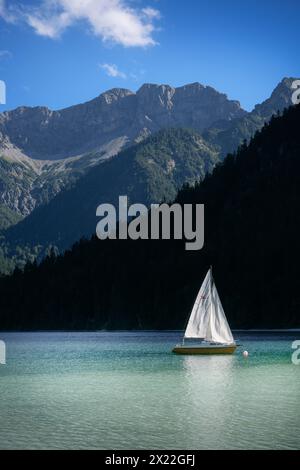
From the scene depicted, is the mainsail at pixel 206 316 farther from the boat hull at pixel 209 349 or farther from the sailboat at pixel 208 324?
the boat hull at pixel 209 349

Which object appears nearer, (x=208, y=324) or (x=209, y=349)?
(x=208, y=324)

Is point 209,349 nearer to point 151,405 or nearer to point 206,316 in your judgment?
point 206,316

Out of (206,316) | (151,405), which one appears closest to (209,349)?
(206,316)

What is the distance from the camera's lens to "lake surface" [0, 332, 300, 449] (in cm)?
3812

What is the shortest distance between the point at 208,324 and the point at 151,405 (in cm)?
4904

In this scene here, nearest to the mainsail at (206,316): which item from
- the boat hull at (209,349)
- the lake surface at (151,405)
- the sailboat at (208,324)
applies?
the sailboat at (208,324)

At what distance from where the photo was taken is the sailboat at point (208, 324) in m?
99.6

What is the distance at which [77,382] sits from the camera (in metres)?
68.4

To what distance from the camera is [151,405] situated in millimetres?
51344

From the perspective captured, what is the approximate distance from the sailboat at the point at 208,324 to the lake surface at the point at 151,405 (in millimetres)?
7767

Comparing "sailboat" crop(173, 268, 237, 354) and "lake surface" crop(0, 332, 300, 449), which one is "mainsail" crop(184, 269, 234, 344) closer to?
"sailboat" crop(173, 268, 237, 354)

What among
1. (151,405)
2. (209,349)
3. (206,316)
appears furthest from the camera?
(209,349)

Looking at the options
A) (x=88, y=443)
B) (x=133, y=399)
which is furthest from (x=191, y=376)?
(x=88, y=443)

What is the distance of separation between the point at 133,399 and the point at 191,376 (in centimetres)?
1998
